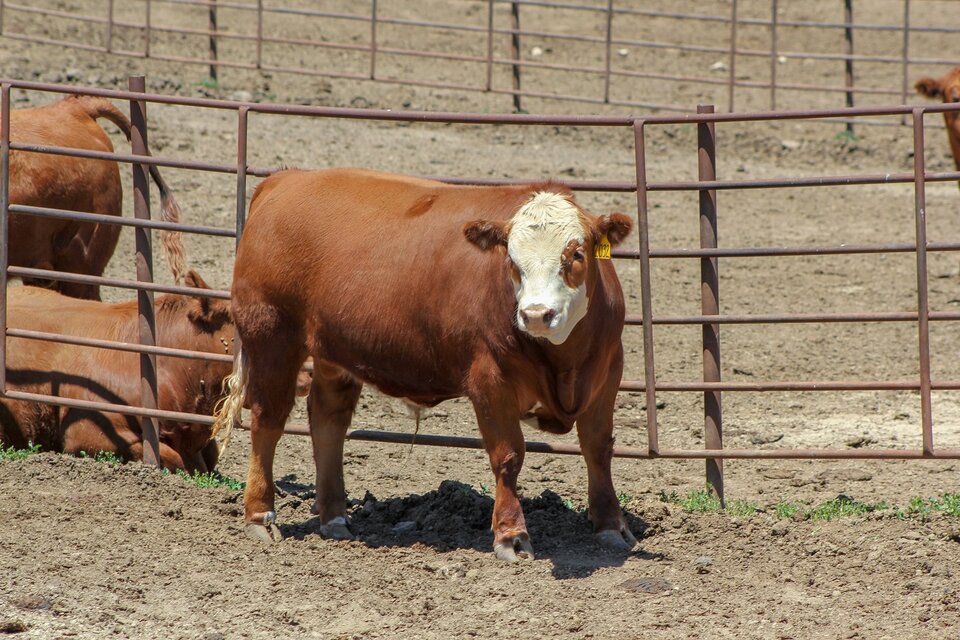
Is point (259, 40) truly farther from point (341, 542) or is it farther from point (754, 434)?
point (341, 542)

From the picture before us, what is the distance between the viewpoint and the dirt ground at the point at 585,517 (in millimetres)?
4879

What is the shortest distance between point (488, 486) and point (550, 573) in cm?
187

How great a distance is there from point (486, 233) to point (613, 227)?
0.51 meters

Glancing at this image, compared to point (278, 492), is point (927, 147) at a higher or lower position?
higher

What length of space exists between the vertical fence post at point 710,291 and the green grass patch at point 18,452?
342 centimetres

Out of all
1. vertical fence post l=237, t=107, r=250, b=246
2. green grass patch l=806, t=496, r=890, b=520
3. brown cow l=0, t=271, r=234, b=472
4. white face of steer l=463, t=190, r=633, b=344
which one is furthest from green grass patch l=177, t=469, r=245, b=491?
green grass patch l=806, t=496, r=890, b=520

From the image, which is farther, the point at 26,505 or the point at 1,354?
the point at 1,354

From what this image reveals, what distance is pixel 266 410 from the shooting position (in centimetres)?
603

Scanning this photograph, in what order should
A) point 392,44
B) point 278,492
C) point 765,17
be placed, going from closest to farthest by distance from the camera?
point 278,492, point 392,44, point 765,17

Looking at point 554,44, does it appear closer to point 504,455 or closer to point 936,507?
point 936,507

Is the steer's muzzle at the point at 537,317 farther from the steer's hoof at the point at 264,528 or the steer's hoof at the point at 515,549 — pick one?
the steer's hoof at the point at 264,528

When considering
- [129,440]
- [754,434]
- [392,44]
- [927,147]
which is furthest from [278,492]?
[392,44]

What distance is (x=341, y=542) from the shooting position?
5.79 m

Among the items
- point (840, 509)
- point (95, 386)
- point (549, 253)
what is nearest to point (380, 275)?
point (549, 253)
